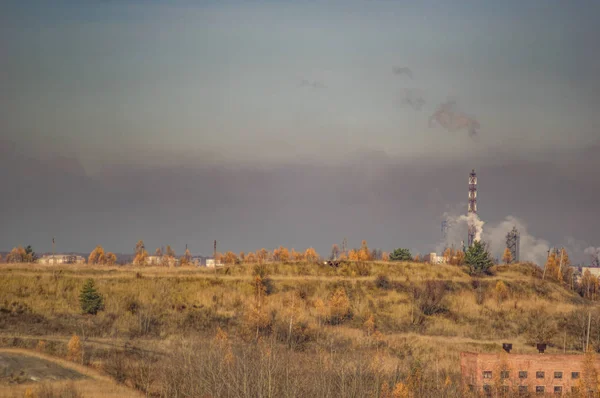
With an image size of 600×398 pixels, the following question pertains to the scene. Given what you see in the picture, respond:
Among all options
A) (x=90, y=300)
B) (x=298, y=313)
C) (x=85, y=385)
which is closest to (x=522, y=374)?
(x=298, y=313)

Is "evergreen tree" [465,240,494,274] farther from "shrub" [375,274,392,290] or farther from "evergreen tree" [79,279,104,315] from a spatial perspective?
"evergreen tree" [79,279,104,315]

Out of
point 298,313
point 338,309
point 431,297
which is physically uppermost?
point 431,297

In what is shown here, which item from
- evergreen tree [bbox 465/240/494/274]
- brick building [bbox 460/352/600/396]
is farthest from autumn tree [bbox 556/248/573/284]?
brick building [bbox 460/352/600/396]

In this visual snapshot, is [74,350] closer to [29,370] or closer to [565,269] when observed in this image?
[29,370]

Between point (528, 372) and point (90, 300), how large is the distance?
48233 millimetres

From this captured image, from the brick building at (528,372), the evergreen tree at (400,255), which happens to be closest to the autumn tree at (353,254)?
the evergreen tree at (400,255)

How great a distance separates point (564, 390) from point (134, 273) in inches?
2234

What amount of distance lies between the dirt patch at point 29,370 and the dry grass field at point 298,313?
3.36m

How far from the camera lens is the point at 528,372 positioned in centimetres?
7119

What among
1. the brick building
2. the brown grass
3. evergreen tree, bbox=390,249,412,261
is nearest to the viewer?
the brown grass

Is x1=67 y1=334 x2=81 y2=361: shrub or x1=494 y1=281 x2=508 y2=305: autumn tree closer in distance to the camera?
x1=67 y1=334 x2=81 y2=361: shrub

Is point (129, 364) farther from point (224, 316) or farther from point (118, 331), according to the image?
point (224, 316)

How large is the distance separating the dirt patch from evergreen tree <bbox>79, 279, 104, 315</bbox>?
81.0 feet

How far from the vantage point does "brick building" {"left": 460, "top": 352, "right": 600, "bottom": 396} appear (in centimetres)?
6938
